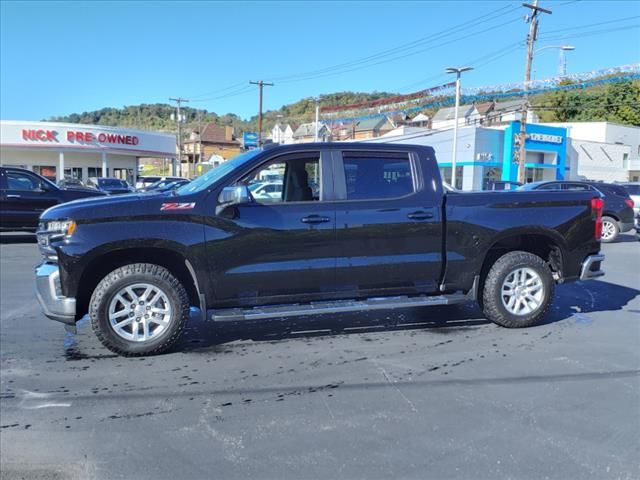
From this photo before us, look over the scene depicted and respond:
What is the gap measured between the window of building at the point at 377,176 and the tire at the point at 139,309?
1.92 metres

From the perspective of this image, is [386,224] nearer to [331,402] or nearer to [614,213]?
[331,402]

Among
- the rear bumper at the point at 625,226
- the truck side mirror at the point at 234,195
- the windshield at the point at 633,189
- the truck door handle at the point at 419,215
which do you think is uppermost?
the windshield at the point at 633,189

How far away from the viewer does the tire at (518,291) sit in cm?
572

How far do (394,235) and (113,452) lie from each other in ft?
10.2

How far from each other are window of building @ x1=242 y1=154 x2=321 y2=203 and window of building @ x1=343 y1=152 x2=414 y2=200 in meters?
0.32

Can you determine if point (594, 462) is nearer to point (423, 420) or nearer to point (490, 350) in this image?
point (423, 420)

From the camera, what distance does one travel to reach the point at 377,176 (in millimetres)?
5371

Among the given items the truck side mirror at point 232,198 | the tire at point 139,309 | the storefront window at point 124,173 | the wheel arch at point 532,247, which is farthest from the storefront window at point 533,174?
the tire at point 139,309

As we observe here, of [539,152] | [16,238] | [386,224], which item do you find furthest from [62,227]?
[539,152]

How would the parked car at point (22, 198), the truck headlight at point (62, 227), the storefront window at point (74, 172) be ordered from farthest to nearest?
1. the storefront window at point (74, 172)
2. the parked car at point (22, 198)
3. the truck headlight at point (62, 227)

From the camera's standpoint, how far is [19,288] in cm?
787

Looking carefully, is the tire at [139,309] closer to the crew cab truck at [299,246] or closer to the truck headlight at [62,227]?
the crew cab truck at [299,246]

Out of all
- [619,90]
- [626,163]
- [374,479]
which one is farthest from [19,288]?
[619,90]

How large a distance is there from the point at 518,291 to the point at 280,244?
2.73 metres
